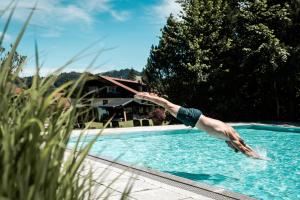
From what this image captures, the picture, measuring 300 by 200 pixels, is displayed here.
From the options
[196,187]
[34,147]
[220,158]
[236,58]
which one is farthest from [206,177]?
[236,58]

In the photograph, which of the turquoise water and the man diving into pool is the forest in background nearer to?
the turquoise water

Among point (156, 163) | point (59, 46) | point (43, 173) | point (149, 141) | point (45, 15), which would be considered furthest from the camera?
point (149, 141)

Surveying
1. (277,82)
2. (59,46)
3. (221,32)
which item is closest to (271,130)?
(277,82)

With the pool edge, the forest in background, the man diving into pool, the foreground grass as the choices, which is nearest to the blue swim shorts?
the man diving into pool

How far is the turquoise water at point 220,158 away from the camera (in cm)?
924

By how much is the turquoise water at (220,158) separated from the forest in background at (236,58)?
5.88 metres

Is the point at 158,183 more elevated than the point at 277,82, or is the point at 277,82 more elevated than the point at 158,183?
the point at 277,82

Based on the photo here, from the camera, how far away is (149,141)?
57.6 ft

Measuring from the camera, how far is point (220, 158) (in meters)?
12.9

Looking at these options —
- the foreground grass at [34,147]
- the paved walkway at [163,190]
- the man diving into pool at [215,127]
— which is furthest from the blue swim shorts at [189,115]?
the foreground grass at [34,147]

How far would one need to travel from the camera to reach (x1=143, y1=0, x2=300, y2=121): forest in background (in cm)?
2509

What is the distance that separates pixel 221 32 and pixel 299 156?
17.0 meters

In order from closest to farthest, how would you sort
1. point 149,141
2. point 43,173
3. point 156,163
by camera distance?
1. point 43,173
2. point 156,163
3. point 149,141

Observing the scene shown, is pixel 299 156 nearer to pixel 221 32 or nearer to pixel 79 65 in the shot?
pixel 79 65
